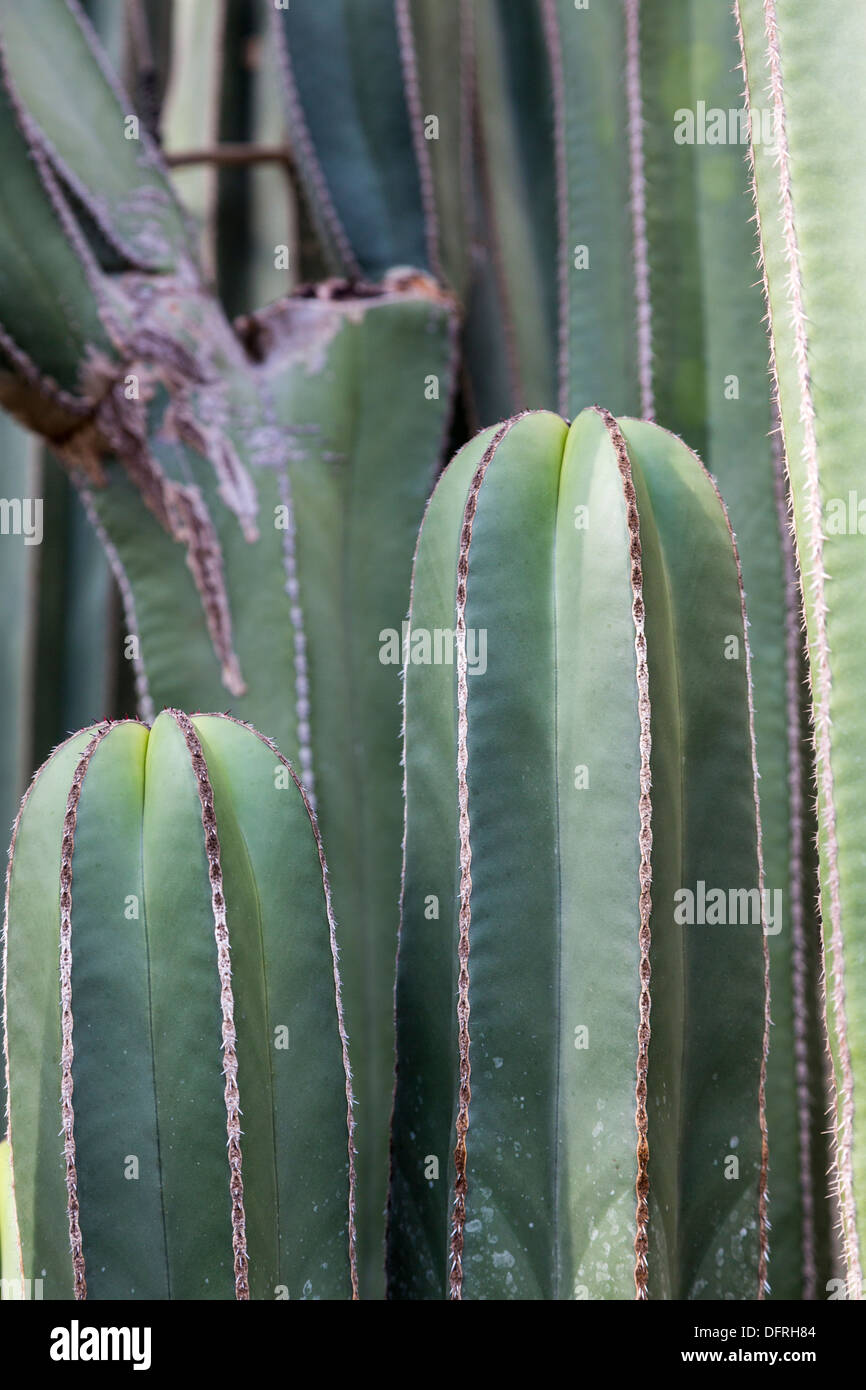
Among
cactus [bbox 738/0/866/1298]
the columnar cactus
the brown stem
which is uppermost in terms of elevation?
the brown stem

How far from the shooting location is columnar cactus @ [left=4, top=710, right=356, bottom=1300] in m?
0.61

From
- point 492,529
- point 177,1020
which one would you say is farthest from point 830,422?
point 177,1020

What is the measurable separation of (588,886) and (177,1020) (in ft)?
0.72

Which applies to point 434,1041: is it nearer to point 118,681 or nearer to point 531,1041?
point 531,1041

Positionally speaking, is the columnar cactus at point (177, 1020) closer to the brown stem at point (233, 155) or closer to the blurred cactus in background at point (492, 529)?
the blurred cactus in background at point (492, 529)

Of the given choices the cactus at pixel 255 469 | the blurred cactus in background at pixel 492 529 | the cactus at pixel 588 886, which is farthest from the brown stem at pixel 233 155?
the cactus at pixel 588 886

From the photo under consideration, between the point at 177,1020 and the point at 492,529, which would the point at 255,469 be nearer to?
the point at 492,529

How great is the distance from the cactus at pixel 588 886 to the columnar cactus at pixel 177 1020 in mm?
78

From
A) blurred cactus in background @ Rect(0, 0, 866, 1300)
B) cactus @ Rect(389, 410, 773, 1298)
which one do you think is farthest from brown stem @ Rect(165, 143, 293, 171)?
cactus @ Rect(389, 410, 773, 1298)

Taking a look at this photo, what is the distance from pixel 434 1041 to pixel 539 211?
1.07 m

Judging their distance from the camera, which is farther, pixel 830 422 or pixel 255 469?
pixel 255 469

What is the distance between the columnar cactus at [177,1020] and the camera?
0.61 meters

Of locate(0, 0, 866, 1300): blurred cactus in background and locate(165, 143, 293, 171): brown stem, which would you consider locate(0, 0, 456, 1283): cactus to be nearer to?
locate(0, 0, 866, 1300): blurred cactus in background

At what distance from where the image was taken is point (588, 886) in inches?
24.8
